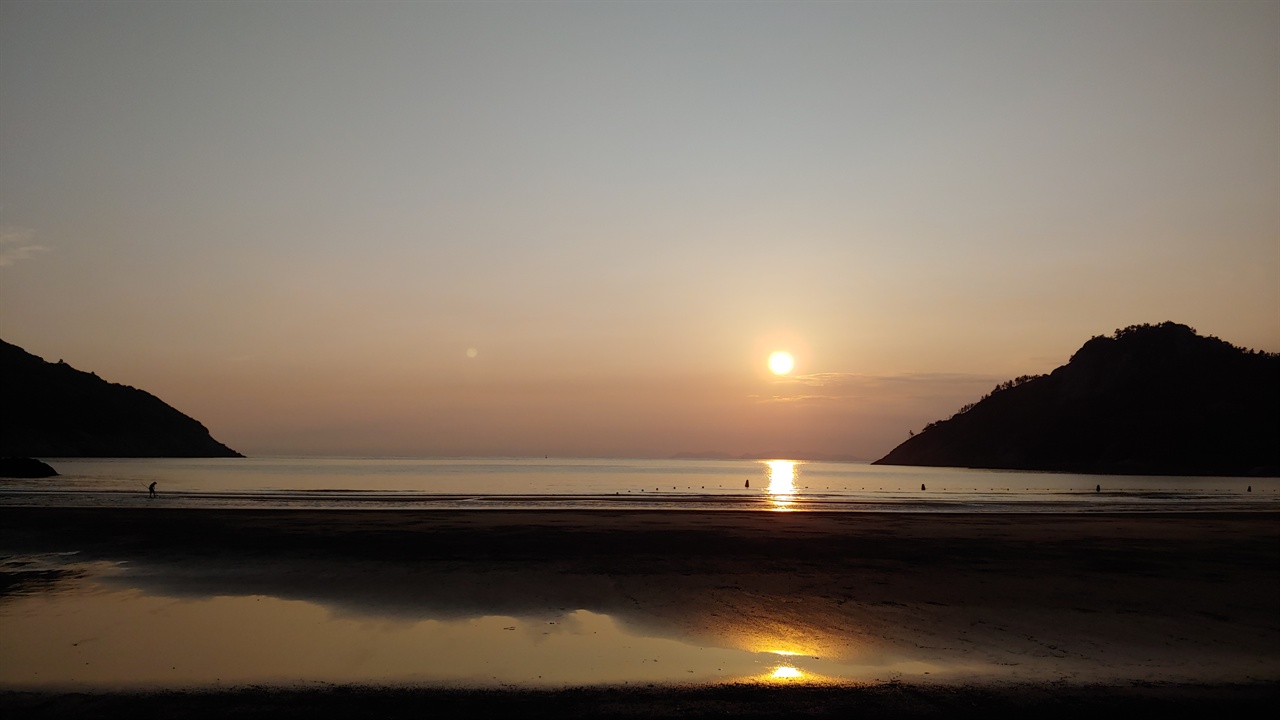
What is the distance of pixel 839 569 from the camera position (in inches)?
882

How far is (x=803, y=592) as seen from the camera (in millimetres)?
19188

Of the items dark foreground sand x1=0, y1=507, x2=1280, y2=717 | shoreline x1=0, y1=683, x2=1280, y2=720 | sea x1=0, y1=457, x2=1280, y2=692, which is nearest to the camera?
shoreline x1=0, y1=683, x2=1280, y2=720

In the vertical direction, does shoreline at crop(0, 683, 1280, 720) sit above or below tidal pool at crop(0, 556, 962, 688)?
above

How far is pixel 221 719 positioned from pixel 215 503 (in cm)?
4417

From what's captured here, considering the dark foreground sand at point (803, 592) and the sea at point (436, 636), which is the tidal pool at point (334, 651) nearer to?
the sea at point (436, 636)

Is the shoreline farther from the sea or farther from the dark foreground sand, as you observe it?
the sea

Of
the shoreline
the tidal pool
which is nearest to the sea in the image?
the tidal pool

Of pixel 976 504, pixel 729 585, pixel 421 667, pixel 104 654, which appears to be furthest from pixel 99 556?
pixel 976 504

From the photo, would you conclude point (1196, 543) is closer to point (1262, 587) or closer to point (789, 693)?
point (1262, 587)

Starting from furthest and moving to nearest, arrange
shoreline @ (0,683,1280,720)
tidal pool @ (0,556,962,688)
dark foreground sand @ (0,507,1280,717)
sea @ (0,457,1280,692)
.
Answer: sea @ (0,457,1280,692)
tidal pool @ (0,556,962,688)
dark foreground sand @ (0,507,1280,717)
shoreline @ (0,683,1280,720)

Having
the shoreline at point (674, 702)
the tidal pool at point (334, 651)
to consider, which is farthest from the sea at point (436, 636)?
the shoreline at point (674, 702)

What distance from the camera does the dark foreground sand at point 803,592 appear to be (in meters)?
11.1

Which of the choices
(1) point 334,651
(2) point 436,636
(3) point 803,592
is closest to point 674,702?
(2) point 436,636

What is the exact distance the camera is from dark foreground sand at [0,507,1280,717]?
11117mm
